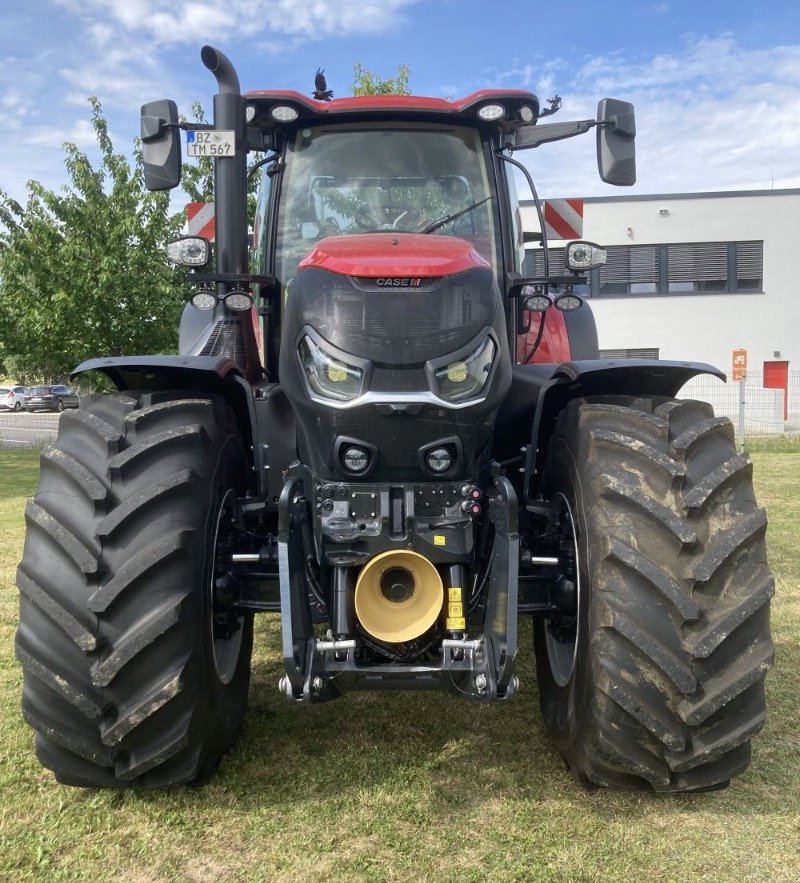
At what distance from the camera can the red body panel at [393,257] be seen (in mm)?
2635

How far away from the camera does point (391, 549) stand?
2691mm

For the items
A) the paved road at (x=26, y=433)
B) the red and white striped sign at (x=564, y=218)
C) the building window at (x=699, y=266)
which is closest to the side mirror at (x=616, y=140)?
the red and white striped sign at (x=564, y=218)

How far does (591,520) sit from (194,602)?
51.3 inches

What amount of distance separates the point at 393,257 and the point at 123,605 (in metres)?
1.38

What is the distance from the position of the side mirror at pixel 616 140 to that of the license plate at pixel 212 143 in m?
1.51

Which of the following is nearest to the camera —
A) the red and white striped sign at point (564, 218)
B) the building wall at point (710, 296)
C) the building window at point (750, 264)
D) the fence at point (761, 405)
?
the red and white striped sign at point (564, 218)

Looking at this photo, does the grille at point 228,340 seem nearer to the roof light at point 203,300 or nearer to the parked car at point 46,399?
the roof light at point 203,300

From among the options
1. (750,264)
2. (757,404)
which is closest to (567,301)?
(757,404)

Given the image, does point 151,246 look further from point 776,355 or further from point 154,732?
point 776,355

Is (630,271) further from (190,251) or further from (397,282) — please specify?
(397,282)

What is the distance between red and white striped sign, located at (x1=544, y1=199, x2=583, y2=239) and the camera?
16.6ft

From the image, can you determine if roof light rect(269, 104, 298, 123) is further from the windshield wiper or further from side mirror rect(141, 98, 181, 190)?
the windshield wiper

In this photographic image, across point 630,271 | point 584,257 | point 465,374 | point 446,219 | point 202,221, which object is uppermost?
point 630,271

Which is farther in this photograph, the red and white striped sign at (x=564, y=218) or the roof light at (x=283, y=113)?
the red and white striped sign at (x=564, y=218)
